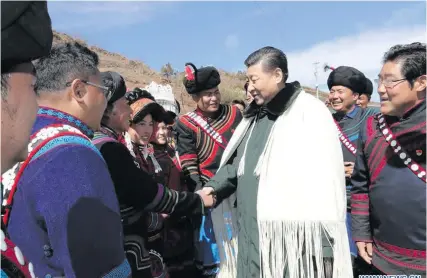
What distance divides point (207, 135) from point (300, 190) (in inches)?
74.7

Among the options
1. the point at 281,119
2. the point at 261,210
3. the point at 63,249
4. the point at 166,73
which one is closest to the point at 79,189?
the point at 63,249

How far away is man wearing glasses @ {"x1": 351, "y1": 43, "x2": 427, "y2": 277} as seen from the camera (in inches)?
103

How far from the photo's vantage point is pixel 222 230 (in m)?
3.64

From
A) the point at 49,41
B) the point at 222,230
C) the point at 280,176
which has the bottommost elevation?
the point at 222,230

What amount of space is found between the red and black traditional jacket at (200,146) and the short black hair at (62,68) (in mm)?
2579

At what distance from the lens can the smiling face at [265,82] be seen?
311 cm

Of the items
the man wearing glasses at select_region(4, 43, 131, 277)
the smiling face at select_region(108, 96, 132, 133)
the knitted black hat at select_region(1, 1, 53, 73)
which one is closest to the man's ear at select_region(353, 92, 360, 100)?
the smiling face at select_region(108, 96, 132, 133)

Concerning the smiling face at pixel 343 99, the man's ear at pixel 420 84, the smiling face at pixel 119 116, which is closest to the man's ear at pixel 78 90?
the smiling face at pixel 119 116

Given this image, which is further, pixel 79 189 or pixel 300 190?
pixel 300 190

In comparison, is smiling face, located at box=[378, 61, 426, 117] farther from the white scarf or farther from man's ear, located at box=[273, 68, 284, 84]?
man's ear, located at box=[273, 68, 284, 84]

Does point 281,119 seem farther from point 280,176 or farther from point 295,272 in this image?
point 295,272

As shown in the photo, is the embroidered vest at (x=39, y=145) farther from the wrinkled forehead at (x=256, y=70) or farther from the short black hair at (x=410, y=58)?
the short black hair at (x=410, y=58)

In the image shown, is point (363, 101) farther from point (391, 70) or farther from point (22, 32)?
point (22, 32)

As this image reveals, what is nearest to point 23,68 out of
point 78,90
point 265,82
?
point 78,90
